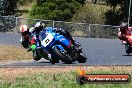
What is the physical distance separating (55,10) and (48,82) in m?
46.4

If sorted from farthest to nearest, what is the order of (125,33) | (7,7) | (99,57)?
(7,7) → (99,57) → (125,33)

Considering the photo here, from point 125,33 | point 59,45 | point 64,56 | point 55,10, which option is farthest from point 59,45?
point 55,10

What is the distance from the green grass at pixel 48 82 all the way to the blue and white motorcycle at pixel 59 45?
111 inches

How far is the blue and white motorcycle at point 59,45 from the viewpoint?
17.2m

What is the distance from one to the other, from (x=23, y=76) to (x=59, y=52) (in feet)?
12.3

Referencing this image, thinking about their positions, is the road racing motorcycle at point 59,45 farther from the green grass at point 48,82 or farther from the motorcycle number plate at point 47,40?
the green grass at point 48,82

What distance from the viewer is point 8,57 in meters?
27.1

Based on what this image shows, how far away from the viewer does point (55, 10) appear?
191 feet

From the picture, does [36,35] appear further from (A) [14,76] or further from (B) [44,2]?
(B) [44,2]

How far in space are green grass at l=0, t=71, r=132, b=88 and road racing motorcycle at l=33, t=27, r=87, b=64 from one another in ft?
9.23

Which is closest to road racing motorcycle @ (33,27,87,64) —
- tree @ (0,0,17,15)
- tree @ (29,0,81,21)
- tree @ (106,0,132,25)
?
tree @ (29,0,81,21)

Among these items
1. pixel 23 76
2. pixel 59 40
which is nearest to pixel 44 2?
pixel 59 40

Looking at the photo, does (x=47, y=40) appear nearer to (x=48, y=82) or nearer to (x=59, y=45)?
(x=59, y=45)

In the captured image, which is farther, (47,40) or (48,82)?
(47,40)
